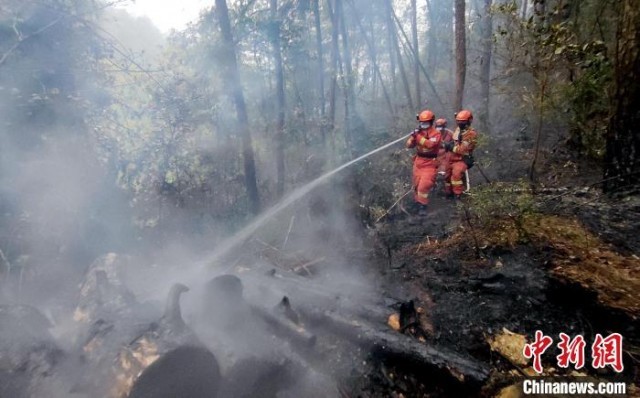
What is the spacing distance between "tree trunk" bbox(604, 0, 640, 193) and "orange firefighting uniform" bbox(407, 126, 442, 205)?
2.52 meters

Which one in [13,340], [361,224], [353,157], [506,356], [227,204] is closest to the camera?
[506,356]

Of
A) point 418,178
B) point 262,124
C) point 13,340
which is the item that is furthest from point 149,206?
point 418,178

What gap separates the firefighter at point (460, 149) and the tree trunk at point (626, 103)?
2058mm

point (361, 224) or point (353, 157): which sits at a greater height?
point (353, 157)

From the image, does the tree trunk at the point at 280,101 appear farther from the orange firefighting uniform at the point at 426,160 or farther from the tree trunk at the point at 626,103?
the tree trunk at the point at 626,103

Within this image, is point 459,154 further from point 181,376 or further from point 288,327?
point 181,376

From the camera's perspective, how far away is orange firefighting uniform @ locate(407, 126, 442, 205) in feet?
19.9

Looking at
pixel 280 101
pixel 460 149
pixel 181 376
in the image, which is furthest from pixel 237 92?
pixel 181 376

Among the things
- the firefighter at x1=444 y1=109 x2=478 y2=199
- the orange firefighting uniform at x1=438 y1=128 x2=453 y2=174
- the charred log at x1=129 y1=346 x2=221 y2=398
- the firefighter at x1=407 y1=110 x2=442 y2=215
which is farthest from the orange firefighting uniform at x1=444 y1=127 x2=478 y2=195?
the charred log at x1=129 y1=346 x2=221 y2=398

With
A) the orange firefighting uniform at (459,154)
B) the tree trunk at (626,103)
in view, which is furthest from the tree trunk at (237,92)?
the tree trunk at (626,103)

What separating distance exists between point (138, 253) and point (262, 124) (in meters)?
6.43

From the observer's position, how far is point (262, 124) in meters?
11.6

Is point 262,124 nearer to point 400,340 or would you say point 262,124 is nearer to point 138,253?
point 138,253

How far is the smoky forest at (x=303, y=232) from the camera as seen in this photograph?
8.98 feet
